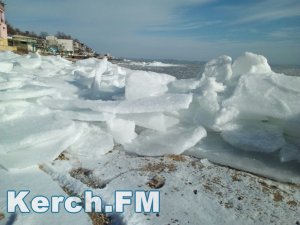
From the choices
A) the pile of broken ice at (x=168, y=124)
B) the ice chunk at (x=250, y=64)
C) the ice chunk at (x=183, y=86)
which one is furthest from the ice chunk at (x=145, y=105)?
the ice chunk at (x=250, y=64)

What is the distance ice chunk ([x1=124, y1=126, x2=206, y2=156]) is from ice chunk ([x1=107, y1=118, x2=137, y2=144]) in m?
0.07

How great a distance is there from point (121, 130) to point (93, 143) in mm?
311

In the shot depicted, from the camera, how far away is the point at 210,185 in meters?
2.02

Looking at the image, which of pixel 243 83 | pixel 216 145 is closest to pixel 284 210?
pixel 216 145

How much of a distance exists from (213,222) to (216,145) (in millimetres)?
1127

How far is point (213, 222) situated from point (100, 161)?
1.08m

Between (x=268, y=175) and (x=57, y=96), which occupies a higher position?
(x=57, y=96)

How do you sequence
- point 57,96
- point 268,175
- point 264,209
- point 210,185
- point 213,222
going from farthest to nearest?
point 57,96 → point 268,175 → point 210,185 → point 264,209 → point 213,222

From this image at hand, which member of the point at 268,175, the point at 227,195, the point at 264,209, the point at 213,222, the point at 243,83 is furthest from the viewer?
the point at 243,83

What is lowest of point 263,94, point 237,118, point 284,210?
point 284,210

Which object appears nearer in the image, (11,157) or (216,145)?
(11,157)

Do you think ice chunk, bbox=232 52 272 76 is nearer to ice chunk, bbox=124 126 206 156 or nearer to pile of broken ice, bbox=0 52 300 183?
pile of broken ice, bbox=0 52 300 183

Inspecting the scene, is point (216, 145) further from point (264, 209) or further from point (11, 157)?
point (11, 157)

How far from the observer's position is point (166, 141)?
2.62 m
